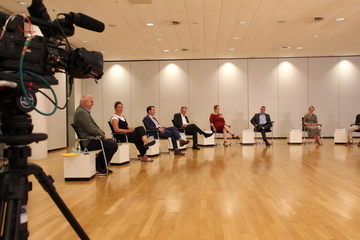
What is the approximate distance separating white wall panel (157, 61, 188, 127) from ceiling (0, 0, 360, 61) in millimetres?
800

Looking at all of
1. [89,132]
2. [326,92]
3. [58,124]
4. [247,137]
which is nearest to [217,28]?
[247,137]

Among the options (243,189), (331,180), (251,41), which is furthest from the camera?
(251,41)

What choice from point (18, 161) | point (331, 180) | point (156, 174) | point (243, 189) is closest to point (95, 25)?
point (18, 161)

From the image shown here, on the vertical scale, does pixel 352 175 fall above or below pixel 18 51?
below

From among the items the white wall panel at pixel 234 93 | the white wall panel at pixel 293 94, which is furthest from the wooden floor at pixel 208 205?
the white wall panel at pixel 293 94

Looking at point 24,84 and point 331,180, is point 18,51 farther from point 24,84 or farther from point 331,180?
point 331,180

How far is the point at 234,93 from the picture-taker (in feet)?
42.1

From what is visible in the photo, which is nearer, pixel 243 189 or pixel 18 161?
pixel 18 161

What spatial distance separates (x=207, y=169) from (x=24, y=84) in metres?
4.33

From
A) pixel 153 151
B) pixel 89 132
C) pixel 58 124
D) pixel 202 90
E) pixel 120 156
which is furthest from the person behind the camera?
pixel 202 90

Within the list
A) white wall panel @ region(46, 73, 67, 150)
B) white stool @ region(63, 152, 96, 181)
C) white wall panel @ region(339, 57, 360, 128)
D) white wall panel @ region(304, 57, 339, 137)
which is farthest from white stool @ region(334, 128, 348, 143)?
white wall panel @ region(46, 73, 67, 150)

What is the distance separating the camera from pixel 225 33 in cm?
887

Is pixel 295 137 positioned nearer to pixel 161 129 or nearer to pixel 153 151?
pixel 161 129

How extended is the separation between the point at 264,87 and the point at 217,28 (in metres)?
5.23
